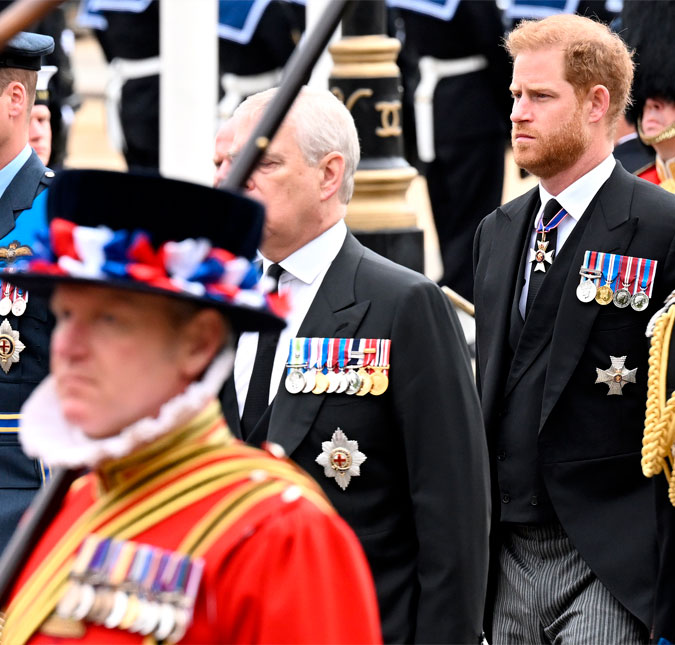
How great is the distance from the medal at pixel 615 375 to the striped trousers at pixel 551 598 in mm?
404

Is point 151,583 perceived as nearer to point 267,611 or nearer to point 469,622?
point 267,611

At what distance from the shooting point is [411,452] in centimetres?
424

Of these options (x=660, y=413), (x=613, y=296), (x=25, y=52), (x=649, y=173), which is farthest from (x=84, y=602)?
(x=649, y=173)

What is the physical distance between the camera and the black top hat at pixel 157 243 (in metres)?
2.89

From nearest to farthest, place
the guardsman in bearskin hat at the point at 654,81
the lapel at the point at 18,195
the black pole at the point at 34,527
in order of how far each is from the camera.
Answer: the black pole at the point at 34,527 < the lapel at the point at 18,195 < the guardsman in bearskin hat at the point at 654,81

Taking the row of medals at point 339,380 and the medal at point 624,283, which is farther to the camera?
the medal at point 624,283

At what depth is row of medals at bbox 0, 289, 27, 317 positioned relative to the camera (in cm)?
510

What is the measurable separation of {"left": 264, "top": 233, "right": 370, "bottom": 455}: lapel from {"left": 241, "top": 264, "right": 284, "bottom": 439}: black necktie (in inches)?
2.2

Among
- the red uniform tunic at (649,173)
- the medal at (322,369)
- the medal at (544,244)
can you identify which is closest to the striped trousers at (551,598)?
the medal at (544,244)

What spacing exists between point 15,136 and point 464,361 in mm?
1702

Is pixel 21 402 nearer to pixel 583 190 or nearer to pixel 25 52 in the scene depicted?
pixel 25 52

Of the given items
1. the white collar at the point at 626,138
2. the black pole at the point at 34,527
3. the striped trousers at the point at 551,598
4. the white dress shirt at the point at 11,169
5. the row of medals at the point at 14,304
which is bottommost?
the striped trousers at the point at 551,598

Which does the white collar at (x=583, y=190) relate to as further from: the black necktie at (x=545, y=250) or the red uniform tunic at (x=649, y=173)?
the red uniform tunic at (x=649, y=173)

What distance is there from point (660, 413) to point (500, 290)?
84 centimetres
